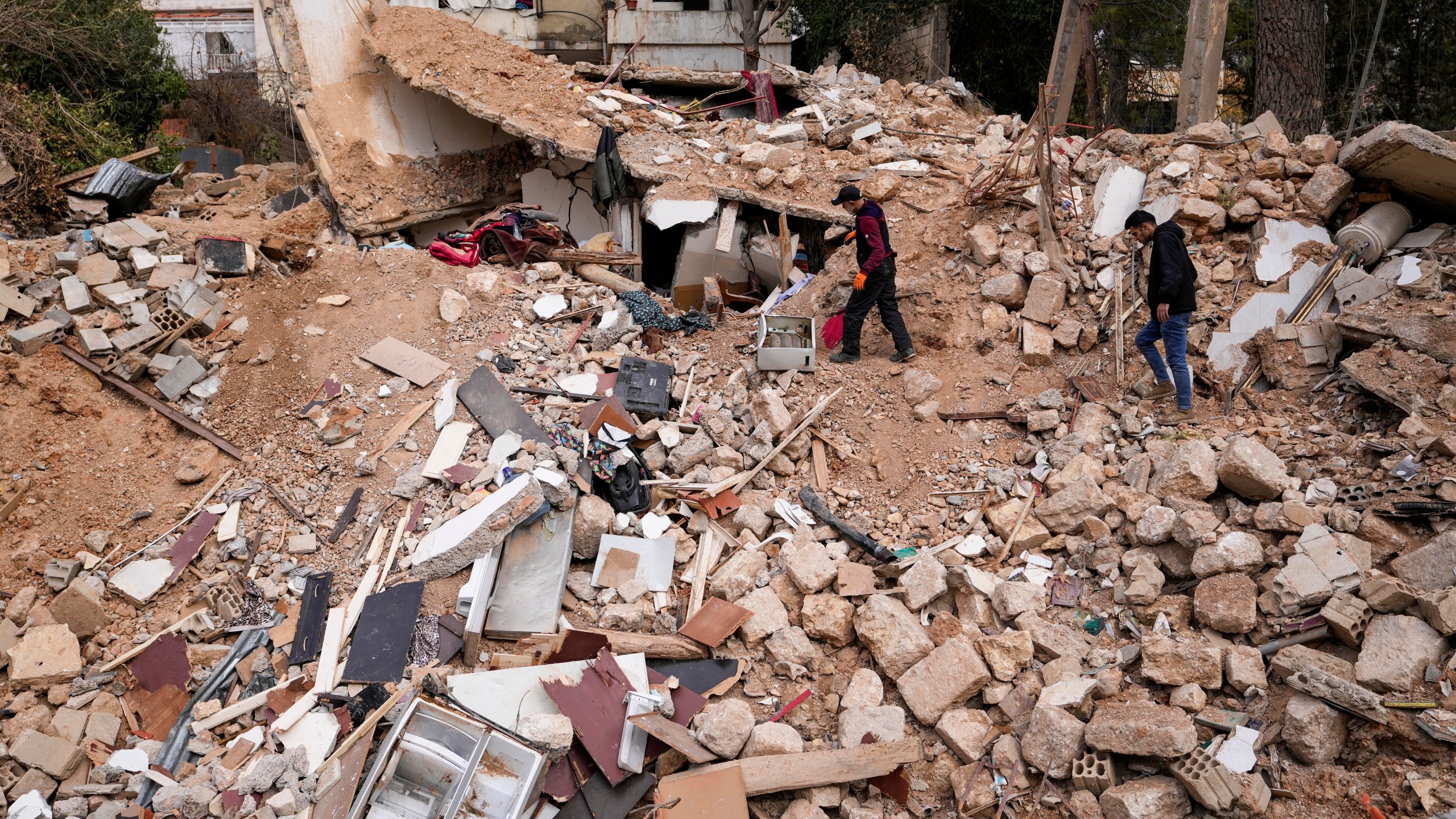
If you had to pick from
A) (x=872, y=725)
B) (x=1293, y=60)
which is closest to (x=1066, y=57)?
(x=1293, y=60)

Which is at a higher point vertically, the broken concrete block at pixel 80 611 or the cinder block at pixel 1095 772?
the broken concrete block at pixel 80 611

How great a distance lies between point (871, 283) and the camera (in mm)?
6828

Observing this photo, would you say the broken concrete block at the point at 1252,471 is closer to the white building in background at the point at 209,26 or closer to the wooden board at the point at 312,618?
the wooden board at the point at 312,618

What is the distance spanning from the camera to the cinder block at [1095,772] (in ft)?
13.5

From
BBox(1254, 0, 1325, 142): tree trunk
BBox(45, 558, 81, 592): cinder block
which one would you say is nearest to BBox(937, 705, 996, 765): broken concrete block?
BBox(45, 558, 81, 592): cinder block

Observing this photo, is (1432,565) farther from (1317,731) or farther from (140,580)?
(140,580)

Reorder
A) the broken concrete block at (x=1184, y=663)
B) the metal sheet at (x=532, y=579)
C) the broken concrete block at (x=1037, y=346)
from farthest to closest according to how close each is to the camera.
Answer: the broken concrete block at (x=1037, y=346)
the metal sheet at (x=532, y=579)
the broken concrete block at (x=1184, y=663)

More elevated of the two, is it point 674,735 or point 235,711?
point 674,735

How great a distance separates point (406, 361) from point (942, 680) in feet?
16.1

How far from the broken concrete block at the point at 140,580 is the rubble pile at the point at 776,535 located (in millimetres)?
25

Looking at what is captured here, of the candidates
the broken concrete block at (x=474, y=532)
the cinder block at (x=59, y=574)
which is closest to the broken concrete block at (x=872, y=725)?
the broken concrete block at (x=474, y=532)

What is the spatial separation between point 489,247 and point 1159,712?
24.2ft

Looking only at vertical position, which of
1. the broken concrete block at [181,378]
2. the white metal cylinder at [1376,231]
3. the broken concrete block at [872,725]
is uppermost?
the white metal cylinder at [1376,231]

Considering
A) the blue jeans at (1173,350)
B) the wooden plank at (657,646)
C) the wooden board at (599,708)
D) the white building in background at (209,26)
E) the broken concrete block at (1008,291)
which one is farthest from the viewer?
the white building in background at (209,26)
